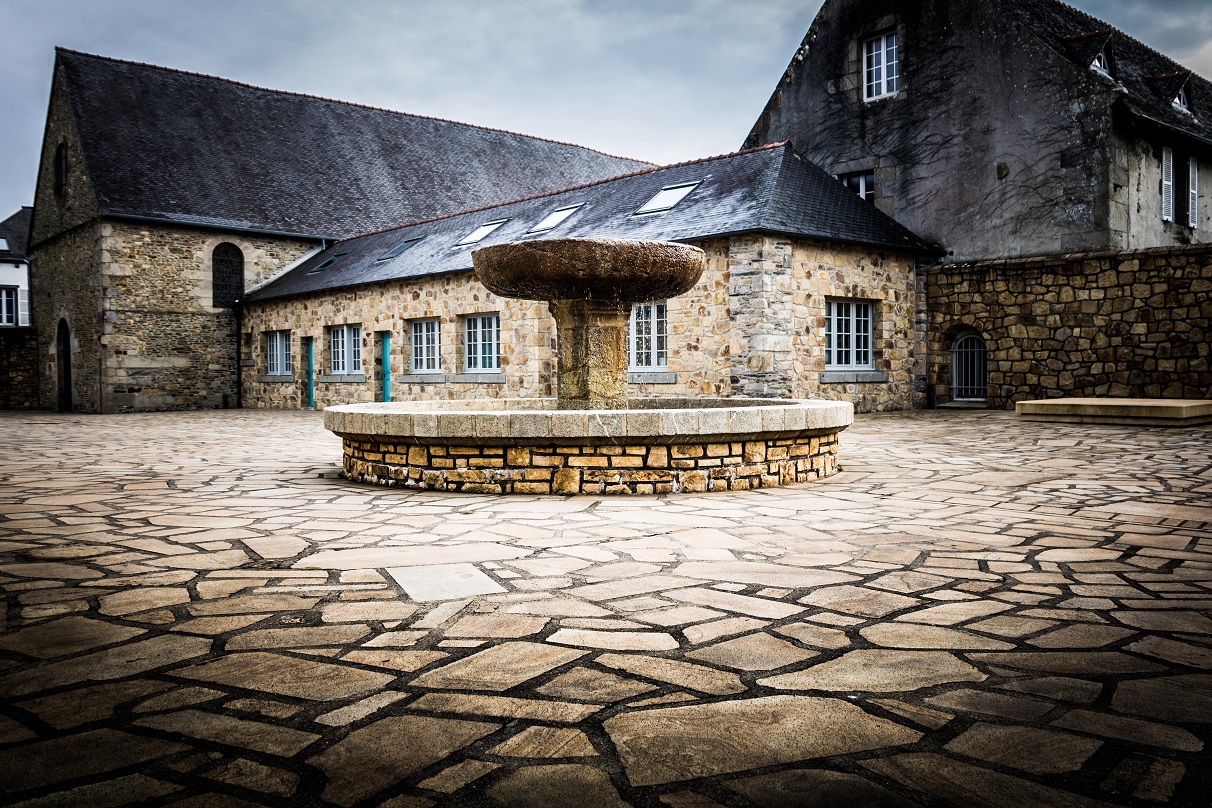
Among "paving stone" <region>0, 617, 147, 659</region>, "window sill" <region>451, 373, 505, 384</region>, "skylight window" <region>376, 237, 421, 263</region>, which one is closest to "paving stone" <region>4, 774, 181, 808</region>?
"paving stone" <region>0, 617, 147, 659</region>

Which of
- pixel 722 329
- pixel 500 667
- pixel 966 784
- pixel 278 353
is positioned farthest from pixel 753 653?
pixel 278 353

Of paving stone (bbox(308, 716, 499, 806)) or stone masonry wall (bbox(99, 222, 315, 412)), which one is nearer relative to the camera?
paving stone (bbox(308, 716, 499, 806))

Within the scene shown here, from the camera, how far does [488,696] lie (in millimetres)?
2391

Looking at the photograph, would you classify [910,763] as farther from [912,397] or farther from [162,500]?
[912,397]

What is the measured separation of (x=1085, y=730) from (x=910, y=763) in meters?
0.52

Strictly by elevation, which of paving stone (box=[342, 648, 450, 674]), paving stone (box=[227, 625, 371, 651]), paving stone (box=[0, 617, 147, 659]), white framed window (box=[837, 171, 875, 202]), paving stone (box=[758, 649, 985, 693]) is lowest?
paving stone (box=[758, 649, 985, 693])

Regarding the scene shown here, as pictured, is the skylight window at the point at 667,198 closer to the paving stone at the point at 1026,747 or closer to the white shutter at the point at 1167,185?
the white shutter at the point at 1167,185

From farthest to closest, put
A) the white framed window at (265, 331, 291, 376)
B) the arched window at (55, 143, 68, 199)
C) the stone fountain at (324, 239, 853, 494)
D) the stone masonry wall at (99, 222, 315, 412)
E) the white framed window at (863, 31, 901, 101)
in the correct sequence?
the arched window at (55, 143, 68, 199) < the white framed window at (265, 331, 291, 376) < the stone masonry wall at (99, 222, 315, 412) < the white framed window at (863, 31, 901, 101) < the stone fountain at (324, 239, 853, 494)

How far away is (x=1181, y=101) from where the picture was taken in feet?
59.6

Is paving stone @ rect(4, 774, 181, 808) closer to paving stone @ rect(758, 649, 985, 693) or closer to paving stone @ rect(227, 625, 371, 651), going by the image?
paving stone @ rect(227, 625, 371, 651)

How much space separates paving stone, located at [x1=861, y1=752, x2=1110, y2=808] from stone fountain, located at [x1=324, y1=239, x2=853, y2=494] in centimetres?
398

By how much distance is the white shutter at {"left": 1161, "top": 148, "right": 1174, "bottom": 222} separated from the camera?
16.8 metres

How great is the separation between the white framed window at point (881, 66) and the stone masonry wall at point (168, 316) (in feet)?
53.4

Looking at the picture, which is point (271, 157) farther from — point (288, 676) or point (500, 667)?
point (500, 667)
